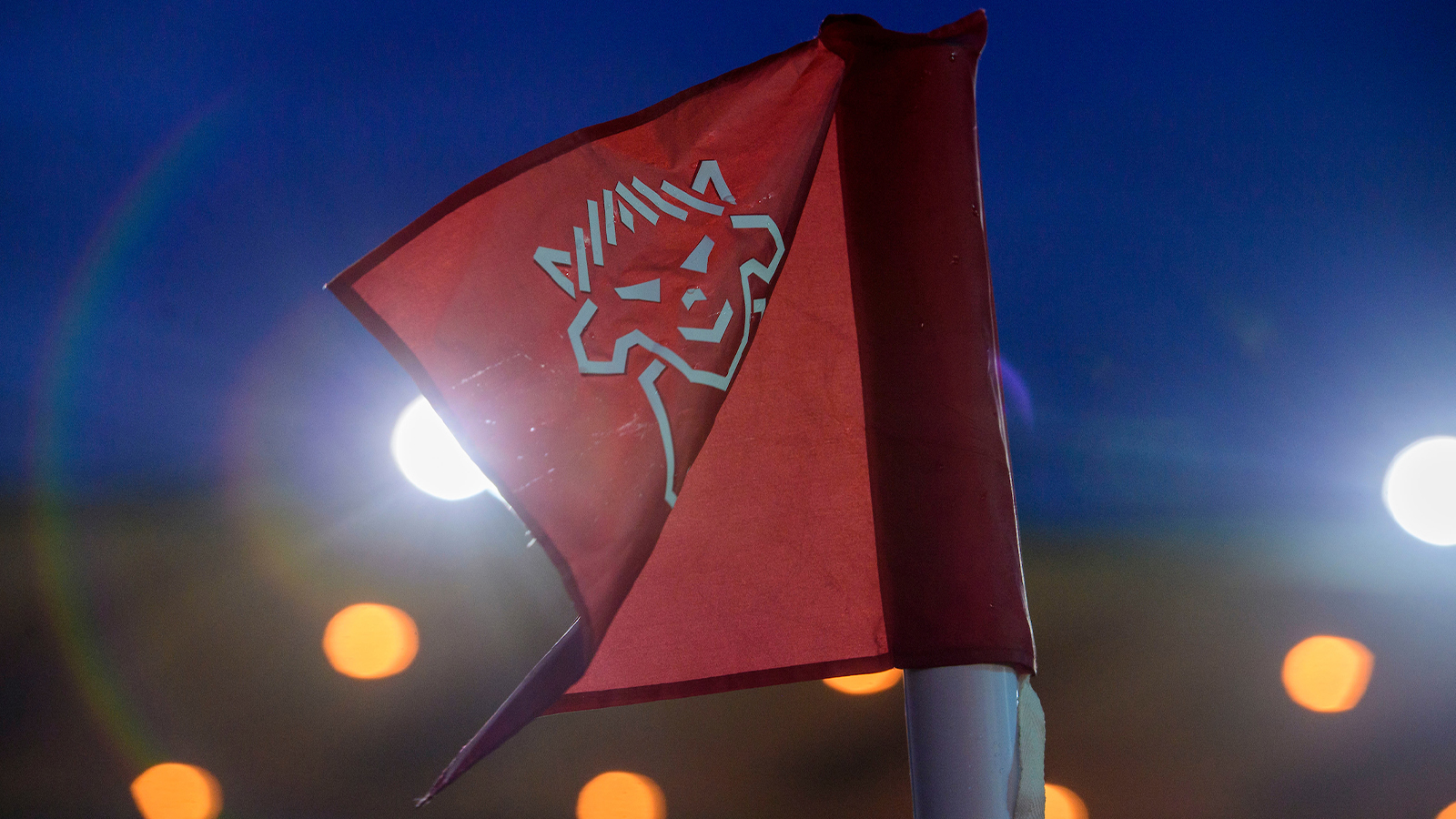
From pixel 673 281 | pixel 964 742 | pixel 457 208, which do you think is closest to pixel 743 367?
pixel 673 281

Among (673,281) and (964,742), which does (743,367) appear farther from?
(964,742)

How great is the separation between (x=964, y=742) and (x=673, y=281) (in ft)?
3.37

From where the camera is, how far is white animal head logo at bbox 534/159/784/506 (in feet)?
5.88

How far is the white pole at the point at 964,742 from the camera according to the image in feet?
5.26

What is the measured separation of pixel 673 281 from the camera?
1.92 meters

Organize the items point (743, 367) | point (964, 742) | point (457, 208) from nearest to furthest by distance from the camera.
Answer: point (964, 742) → point (457, 208) → point (743, 367)

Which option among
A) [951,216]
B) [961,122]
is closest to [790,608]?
[951,216]

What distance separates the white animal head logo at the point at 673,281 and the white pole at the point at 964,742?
598mm

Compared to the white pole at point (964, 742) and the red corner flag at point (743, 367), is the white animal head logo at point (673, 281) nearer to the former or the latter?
the red corner flag at point (743, 367)

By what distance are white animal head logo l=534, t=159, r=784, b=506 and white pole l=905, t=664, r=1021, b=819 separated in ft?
1.96

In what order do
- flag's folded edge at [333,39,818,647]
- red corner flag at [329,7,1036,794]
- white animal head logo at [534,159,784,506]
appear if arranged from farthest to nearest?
white animal head logo at [534,159,784,506]
red corner flag at [329,7,1036,794]
flag's folded edge at [333,39,818,647]

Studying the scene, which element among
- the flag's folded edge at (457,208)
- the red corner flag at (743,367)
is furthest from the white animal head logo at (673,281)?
the flag's folded edge at (457,208)

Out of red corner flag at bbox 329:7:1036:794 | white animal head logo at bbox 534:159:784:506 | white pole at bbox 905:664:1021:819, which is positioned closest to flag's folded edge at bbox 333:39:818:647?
red corner flag at bbox 329:7:1036:794

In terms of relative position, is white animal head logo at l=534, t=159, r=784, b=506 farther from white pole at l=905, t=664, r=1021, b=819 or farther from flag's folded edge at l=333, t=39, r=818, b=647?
white pole at l=905, t=664, r=1021, b=819
